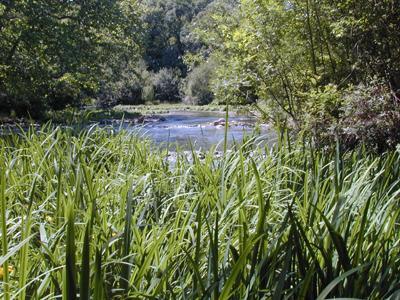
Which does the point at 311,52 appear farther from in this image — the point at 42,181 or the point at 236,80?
the point at 42,181

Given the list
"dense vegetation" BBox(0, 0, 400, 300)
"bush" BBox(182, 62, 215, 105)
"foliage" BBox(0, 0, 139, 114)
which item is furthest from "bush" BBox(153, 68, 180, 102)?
"foliage" BBox(0, 0, 139, 114)

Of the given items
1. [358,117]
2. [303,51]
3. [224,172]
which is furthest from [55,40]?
[224,172]

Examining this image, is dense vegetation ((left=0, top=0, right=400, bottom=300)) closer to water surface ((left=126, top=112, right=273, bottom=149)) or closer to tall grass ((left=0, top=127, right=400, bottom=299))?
→ tall grass ((left=0, top=127, right=400, bottom=299))

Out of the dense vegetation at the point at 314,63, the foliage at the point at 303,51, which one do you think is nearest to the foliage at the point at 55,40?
the dense vegetation at the point at 314,63

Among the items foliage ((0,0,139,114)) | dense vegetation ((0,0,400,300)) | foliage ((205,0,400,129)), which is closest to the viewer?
dense vegetation ((0,0,400,300))

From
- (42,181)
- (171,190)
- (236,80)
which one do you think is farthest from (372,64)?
(42,181)

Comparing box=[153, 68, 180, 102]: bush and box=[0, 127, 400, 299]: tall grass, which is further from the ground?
box=[153, 68, 180, 102]: bush

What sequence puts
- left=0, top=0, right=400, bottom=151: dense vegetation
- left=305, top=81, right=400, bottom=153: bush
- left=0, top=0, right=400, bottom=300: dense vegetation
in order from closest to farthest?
left=0, top=0, right=400, bottom=300: dense vegetation < left=305, top=81, right=400, bottom=153: bush < left=0, top=0, right=400, bottom=151: dense vegetation

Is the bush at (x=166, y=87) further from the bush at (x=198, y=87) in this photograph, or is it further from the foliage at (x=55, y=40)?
the foliage at (x=55, y=40)

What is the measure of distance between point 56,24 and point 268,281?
35.9 ft

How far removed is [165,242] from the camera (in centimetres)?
168

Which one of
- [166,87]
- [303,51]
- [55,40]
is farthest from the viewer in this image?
[166,87]

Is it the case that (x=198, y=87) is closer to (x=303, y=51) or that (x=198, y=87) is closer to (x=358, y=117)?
(x=303, y=51)

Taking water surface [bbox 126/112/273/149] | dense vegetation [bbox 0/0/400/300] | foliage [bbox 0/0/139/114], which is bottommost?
water surface [bbox 126/112/273/149]
